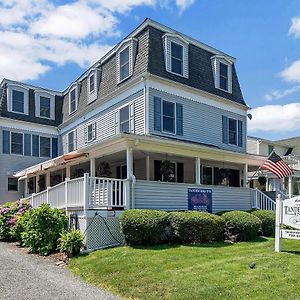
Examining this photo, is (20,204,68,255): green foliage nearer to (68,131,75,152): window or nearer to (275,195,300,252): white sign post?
(275,195,300,252): white sign post

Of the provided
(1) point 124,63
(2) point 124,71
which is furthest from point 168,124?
(1) point 124,63

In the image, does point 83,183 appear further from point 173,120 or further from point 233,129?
point 233,129

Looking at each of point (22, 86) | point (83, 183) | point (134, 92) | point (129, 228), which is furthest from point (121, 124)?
point (22, 86)

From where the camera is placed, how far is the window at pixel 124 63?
19156 mm

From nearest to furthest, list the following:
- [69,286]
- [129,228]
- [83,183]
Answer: [69,286]
[129,228]
[83,183]

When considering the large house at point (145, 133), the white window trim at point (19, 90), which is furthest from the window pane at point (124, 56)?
the white window trim at point (19, 90)

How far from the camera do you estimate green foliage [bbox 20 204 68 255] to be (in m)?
12.6

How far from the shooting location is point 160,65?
18281 mm

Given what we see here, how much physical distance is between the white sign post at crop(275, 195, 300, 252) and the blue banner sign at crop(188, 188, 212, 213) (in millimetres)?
5308

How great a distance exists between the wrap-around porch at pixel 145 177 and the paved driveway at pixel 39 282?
260 centimetres

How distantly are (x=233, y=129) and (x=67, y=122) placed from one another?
10.9 metres

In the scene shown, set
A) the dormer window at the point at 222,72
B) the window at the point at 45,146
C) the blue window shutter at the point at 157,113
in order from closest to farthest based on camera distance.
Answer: the blue window shutter at the point at 157,113, the dormer window at the point at 222,72, the window at the point at 45,146

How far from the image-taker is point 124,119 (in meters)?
19.1

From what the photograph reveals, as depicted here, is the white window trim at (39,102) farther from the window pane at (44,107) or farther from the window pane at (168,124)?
the window pane at (168,124)
